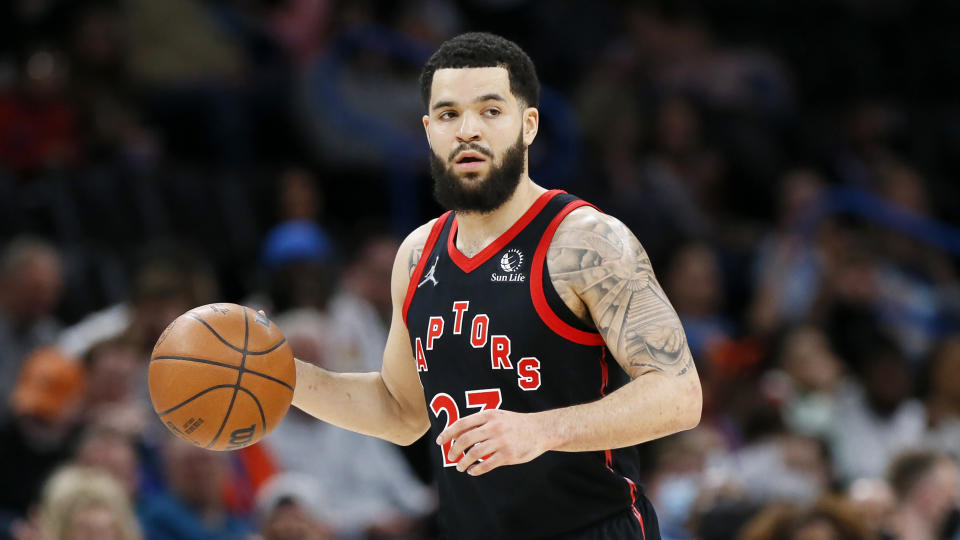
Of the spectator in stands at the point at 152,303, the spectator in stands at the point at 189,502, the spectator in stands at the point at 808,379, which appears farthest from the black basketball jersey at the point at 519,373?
the spectator in stands at the point at 808,379

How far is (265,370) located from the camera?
4699 mm

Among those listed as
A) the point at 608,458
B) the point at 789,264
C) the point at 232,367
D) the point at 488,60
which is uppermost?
the point at 789,264

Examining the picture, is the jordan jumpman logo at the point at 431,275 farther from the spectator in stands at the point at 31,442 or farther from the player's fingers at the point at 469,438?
the spectator in stands at the point at 31,442

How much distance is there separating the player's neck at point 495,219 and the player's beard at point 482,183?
0.18 feet

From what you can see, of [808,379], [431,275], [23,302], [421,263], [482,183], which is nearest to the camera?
[482,183]

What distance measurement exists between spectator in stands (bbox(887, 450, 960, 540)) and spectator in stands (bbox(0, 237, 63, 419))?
5169mm

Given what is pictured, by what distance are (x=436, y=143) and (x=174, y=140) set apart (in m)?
7.06

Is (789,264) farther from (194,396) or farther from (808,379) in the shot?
(194,396)

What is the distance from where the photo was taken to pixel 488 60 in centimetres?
459

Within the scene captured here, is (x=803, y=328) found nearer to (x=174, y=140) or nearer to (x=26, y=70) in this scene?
(x=174, y=140)

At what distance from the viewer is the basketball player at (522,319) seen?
4.38 meters

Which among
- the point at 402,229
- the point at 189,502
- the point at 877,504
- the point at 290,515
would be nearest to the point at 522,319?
the point at 290,515

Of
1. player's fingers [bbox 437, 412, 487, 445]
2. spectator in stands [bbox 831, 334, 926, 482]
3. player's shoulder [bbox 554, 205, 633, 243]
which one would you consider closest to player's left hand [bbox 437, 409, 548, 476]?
player's fingers [bbox 437, 412, 487, 445]

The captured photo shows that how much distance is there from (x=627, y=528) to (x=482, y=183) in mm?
1227
